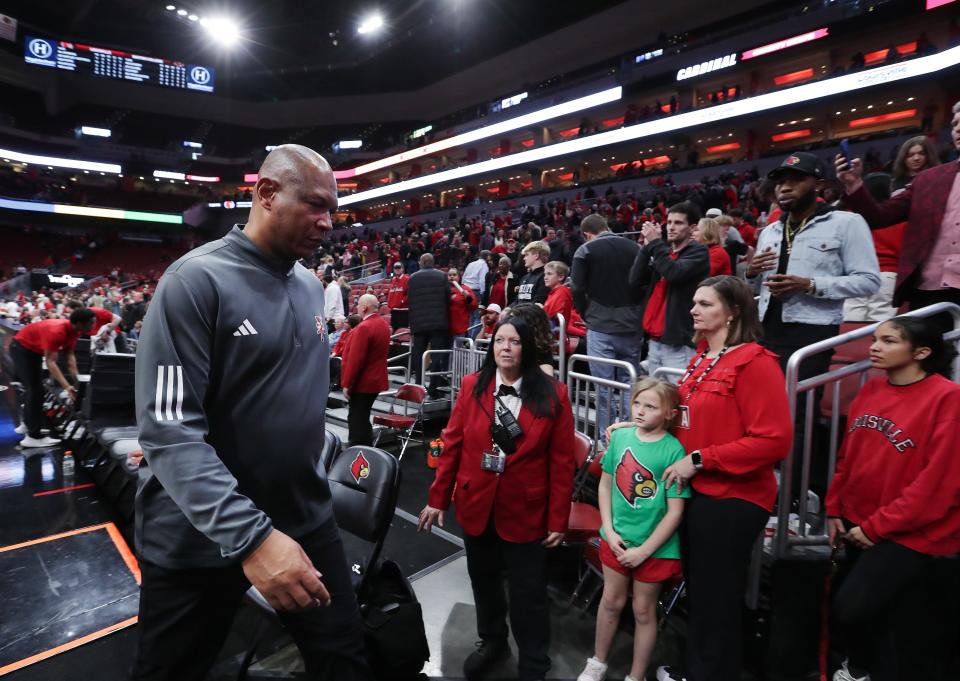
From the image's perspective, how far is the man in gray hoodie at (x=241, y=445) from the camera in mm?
1117

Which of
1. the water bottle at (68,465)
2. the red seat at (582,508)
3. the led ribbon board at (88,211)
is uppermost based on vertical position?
the led ribbon board at (88,211)

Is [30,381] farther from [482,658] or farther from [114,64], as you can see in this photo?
[114,64]

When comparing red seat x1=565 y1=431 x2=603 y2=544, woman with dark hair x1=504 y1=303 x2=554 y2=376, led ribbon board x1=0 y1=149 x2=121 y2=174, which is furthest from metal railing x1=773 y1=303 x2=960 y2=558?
led ribbon board x1=0 y1=149 x2=121 y2=174

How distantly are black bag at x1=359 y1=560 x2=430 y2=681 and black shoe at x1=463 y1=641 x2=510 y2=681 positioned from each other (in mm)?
335

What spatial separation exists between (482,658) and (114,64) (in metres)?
35.9

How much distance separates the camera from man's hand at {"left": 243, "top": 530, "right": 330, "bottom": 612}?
109cm

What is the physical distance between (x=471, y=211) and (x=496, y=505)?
2485cm

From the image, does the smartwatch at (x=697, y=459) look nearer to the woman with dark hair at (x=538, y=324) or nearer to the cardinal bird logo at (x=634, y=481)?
the cardinal bird logo at (x=634, y=481)

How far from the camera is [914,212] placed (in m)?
2.55

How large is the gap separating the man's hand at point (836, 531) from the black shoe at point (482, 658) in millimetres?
1657

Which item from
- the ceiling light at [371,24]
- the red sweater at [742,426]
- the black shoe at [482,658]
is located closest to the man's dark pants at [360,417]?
the black shoe at [482,658]

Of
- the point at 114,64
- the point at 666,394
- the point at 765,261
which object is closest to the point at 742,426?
the point at 666,394

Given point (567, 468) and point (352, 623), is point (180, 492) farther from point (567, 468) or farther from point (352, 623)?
point (567, 468)

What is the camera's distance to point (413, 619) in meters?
2.17
